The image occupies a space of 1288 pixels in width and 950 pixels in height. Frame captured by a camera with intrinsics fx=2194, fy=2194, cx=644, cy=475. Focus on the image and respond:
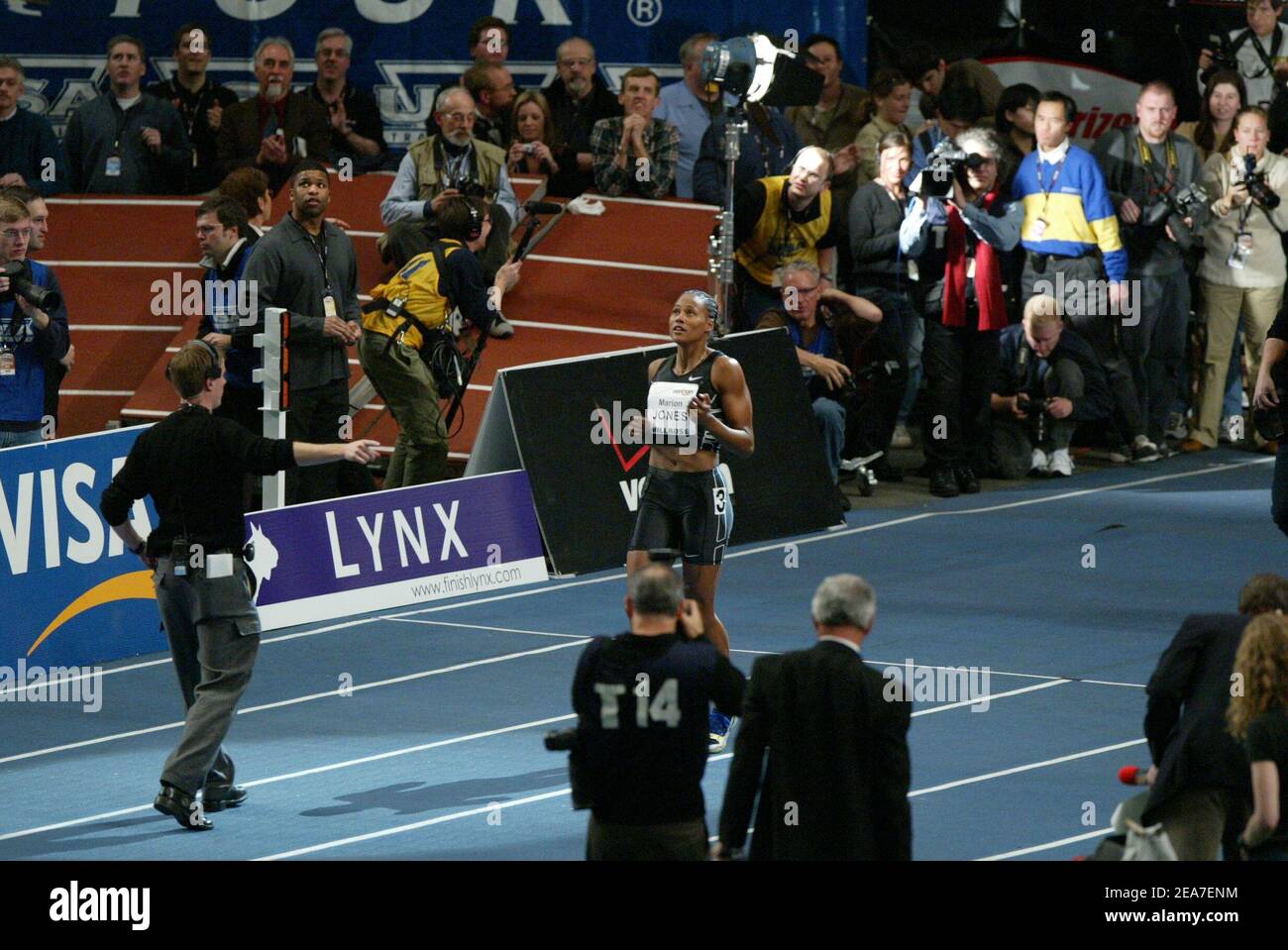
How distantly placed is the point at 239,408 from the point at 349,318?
960 millimetres

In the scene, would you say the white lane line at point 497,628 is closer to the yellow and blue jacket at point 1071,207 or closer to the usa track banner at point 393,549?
the usa track banner at point 393,549

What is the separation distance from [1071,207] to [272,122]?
21.1 ft

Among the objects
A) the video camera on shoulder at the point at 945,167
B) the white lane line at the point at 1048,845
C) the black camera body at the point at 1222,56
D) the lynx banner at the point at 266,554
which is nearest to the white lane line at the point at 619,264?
the video camera on shoulder at the point at 945,167

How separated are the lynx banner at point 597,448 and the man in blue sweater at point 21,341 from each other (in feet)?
9.70

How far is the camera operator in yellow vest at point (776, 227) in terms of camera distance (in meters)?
16.4

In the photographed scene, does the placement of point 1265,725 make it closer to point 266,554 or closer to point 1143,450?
point 266,554

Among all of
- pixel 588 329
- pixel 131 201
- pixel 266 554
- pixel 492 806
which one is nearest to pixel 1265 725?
pixel 492 806

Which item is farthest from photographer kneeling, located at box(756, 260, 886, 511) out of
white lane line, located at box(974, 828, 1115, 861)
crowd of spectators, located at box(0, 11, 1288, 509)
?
white lane line, located at box(974, 828, 1115, 861)

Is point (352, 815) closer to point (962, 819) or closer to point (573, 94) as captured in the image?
point (962, 819)

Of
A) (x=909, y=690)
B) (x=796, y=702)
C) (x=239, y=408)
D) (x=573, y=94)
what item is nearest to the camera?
(x=796, y=702)

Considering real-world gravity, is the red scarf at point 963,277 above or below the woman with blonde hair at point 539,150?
below

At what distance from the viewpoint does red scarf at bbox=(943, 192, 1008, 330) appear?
17.1 metres
